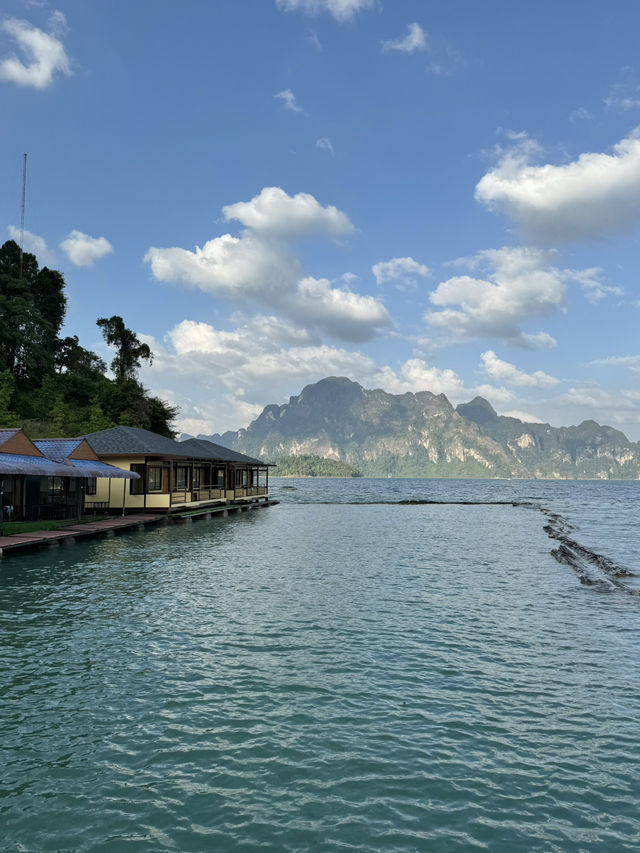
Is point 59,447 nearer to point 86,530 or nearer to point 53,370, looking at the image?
point 86,530

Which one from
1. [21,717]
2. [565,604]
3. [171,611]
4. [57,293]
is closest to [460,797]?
[21,717]

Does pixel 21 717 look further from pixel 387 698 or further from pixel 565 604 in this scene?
pixel 565 604

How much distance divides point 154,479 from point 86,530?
1172 centimetres

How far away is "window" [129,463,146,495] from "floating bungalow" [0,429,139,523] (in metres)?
2.24

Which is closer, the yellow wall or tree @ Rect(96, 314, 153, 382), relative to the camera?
the yellow wall

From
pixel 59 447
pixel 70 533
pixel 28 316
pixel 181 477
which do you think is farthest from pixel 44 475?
pixel 28 316

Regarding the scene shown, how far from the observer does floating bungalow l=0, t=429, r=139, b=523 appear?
2728 cm

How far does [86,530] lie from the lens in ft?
92.0

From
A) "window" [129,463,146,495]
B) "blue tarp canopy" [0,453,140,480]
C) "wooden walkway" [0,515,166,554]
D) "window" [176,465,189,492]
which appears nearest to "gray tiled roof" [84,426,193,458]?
"window" [129,463,146,495]

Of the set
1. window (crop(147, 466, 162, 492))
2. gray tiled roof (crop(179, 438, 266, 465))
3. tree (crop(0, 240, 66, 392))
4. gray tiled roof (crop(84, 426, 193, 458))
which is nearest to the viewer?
gray tiled roof (crop(84, 426, 193, 458))

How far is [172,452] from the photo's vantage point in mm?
39000

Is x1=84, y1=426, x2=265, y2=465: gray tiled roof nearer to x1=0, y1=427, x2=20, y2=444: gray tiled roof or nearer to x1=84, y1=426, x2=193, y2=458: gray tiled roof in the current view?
x1=84, y1=426, x2=193, y2=458: gray tiled roof

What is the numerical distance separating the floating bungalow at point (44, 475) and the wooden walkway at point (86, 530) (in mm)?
2041

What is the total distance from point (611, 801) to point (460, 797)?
170cm
